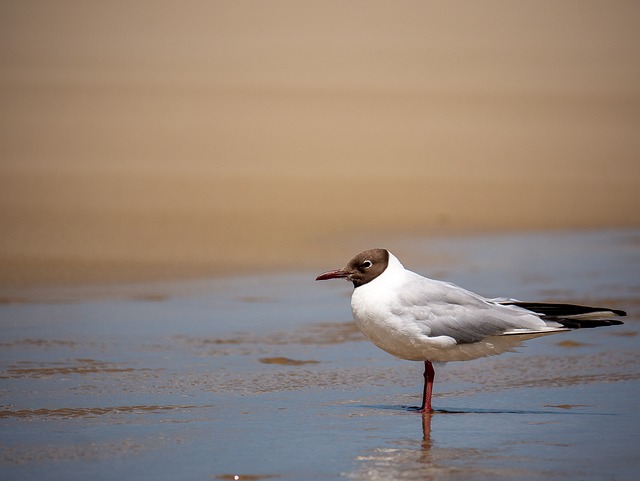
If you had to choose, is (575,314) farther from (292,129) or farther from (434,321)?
(292,129)

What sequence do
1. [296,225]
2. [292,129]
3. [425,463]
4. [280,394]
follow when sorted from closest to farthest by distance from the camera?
[425,463]
[280,394]
[296,225]
[292,129]

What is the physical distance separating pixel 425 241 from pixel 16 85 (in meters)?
15.6

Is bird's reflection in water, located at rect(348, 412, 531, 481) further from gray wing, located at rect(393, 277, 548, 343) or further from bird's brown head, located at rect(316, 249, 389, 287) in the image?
bird's brown head, located at rect(316, 249, 389, 287)

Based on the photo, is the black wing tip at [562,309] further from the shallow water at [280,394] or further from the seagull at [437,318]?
the shallow water at [280,394]

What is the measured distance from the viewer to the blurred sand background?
43.1 ft

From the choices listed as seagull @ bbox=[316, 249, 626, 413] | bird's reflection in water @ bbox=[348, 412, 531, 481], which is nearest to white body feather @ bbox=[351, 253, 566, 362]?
seagull @ bbox=[316, 249, 626, 413]

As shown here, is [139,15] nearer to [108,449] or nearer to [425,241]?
[425,241]

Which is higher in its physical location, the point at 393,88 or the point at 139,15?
the point at 139,15

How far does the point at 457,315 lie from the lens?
589 cm

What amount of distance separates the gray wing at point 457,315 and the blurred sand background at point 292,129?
15.2ft

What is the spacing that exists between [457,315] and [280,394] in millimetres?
1050

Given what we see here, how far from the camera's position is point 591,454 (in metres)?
4.92

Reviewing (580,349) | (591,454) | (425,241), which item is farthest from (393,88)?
(591,454)

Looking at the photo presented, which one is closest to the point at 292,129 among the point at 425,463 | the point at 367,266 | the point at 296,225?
the point at 296,225
